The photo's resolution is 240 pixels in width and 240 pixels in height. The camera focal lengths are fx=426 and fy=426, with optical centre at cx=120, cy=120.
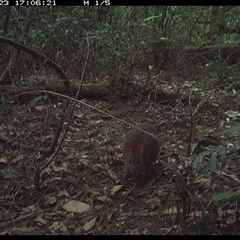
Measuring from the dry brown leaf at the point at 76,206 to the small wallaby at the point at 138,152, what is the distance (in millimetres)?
496

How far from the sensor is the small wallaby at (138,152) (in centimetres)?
356

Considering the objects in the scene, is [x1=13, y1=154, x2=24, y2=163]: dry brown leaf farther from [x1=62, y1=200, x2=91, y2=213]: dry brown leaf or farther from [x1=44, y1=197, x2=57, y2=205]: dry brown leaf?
[x1=62, y1=200, x2=91, y2=213]: dry brown leaf

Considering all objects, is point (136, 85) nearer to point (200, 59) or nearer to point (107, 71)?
point (107, 71)

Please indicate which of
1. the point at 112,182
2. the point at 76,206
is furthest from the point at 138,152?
the point at 76,206

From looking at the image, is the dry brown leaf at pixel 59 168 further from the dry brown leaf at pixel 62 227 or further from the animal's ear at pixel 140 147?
the dry brown leaf at pixel 62 227

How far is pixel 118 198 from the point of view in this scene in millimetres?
3373

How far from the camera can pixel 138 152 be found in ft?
11.7

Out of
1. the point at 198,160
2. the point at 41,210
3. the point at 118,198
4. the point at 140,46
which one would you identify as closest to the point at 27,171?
the point at 41,210

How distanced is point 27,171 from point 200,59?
402 centimetres

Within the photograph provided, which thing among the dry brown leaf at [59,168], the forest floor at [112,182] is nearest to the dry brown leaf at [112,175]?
the forest floor at [112,182]

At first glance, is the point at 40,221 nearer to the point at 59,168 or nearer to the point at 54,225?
the point at 54,225

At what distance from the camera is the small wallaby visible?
356 centimetres

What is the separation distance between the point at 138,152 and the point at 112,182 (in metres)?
0.35

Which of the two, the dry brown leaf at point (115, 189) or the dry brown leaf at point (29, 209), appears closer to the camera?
the dry brown leaf at point (29, 209)
